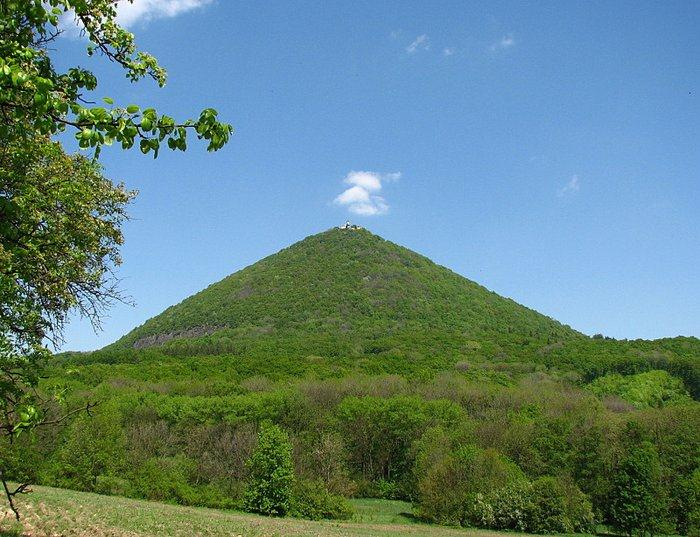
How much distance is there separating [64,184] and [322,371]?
280 ft

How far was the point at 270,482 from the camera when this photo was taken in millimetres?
47594

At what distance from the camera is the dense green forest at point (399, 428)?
47938 millimetres

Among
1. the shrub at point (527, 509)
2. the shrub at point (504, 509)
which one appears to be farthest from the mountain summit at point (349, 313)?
the shrub at point (504, 509)

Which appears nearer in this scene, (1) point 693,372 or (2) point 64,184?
(2) point 64,184

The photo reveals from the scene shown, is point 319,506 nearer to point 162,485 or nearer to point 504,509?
point 162,485

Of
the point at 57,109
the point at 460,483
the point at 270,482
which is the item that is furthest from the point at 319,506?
the point at 57,109

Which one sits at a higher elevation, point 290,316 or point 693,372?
point 290,316

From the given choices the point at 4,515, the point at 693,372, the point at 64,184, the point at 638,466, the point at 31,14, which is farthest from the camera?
the point at 693,372

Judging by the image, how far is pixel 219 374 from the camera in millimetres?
92562

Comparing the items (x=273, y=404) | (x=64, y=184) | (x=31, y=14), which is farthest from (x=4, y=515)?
(x=273, y=404)

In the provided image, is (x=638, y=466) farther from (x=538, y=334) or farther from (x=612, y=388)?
(x=538, y=334)

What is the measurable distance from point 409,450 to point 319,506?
22439 mm

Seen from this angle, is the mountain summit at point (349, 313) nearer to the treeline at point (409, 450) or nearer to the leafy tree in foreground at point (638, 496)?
the treeline at point (409, 450)

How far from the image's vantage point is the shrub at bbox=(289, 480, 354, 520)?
46656mm
